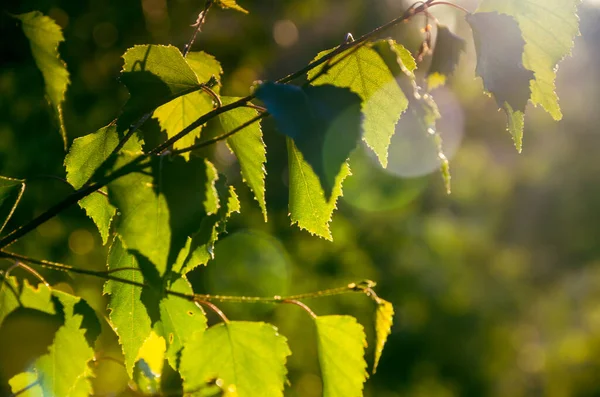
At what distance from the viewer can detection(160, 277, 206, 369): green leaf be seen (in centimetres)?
72

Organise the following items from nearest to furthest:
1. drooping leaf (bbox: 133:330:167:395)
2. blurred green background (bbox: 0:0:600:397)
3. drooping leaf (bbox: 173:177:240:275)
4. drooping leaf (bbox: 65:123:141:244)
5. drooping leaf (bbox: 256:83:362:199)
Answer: drooping leaf (bbox: 256:83:362:199) < drooping leaf (bbox: 173:177:240:275) < drooping leaf (bbox: 65:123:141:244) < drooping leaf (bbox: 133:330:167:395) < blurred green background (bbox: 0:0:600:397)

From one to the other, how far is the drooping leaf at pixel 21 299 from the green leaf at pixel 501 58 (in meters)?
0.52

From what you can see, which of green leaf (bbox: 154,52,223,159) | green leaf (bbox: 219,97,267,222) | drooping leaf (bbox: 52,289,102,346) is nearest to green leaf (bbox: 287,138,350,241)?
green leaf (bbox: 219,97,267,222)

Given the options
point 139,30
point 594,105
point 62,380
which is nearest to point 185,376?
point 62,380

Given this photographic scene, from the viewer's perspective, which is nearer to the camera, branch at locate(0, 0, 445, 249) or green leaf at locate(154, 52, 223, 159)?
branch at locate(0, 0, 445, 249)

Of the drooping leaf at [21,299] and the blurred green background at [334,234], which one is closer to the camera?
the drooping leaf at [21,299]

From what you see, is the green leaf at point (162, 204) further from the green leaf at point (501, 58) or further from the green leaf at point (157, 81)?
the green leaf at point (501, 58)

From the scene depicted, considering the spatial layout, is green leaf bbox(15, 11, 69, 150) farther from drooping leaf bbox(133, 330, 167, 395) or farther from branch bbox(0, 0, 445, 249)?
drooping leaf bbox(133, 330, 167, 395)

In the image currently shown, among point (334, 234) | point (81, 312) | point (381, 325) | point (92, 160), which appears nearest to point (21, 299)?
point (81, 312)

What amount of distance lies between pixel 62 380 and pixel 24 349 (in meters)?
0.05

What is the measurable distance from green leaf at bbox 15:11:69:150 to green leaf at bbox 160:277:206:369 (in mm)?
→ 261

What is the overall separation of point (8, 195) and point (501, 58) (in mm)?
554

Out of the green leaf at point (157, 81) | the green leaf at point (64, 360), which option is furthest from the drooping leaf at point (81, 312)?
the green leaf at point (157, 81)

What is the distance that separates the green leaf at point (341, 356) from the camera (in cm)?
72
